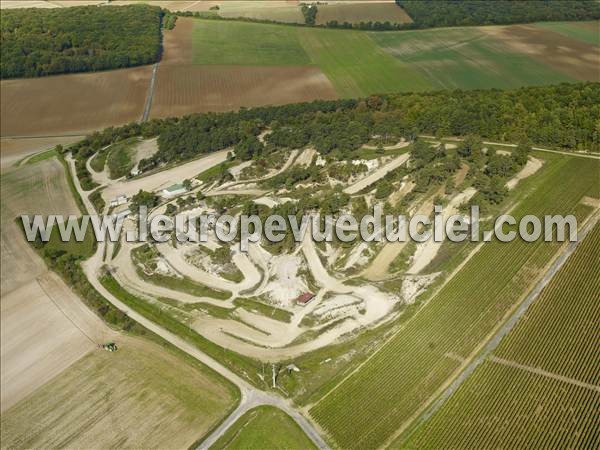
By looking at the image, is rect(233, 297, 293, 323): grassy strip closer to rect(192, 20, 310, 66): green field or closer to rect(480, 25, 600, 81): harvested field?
rect(192, 20, 310, 66): green field

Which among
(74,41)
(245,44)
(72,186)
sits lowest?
(72,186)

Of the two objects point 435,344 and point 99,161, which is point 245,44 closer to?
point 99,161

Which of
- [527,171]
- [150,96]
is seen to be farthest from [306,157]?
[150,96]

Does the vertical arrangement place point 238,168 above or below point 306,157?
below

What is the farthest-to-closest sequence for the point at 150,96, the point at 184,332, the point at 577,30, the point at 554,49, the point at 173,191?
the point at 577,30 < the point at 554,49 < the point at 150,96 < the point at 173,191 < the point at 184,332

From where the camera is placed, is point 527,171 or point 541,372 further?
point 527,171

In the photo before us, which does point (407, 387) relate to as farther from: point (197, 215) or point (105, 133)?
point (105, 133)
